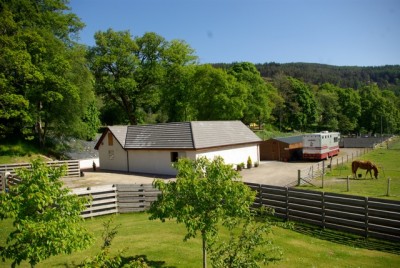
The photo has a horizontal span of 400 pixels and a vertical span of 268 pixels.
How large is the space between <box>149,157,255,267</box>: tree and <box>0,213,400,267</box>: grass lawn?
2.24 m

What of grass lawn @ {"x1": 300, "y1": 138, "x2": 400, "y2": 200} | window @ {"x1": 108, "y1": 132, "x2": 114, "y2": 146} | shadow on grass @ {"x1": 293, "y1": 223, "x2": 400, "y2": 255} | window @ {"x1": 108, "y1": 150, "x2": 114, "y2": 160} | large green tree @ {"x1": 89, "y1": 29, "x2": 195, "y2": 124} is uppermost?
large green tree @ {"x1": 89, "y1": 29, "x2": 195, "y2": 124}

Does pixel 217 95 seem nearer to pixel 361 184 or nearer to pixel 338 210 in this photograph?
pixel 361 184

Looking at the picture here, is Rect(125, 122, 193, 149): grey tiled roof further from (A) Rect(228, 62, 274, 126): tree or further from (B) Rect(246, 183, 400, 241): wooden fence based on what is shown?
(A) Rect(228, 62, 274, 126): tree

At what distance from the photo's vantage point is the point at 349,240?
1320 cm

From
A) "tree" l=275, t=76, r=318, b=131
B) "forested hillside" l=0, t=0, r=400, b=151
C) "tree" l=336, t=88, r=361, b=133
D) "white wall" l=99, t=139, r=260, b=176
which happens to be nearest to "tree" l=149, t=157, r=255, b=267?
"white wall" l=99, t=139, r=260, b=176

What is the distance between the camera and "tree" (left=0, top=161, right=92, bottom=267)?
659 centimetres

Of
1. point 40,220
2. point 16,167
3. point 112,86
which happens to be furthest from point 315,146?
point 40,220

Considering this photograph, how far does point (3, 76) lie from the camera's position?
1345 inches

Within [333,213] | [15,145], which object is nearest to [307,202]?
[333,213]

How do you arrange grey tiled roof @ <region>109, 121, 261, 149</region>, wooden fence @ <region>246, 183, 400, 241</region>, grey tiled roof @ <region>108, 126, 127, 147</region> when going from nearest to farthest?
1. wooden fence @ <region>246, 183, 400, 241</region>
2. grey tiled roof @ <region>109, 121, 261, 149</region>
3. grey tiled roof @ <region>108, 126, 127, 147</region>

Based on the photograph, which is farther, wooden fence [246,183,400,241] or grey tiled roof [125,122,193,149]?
grey tiled roof [125,122,193,149]

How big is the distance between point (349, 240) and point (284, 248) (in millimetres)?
2998

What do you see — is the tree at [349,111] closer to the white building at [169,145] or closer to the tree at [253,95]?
the tree at [253,95]

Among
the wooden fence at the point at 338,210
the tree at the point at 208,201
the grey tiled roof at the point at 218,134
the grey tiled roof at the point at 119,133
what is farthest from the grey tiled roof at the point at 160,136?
→ the tree at the point at 208,201
